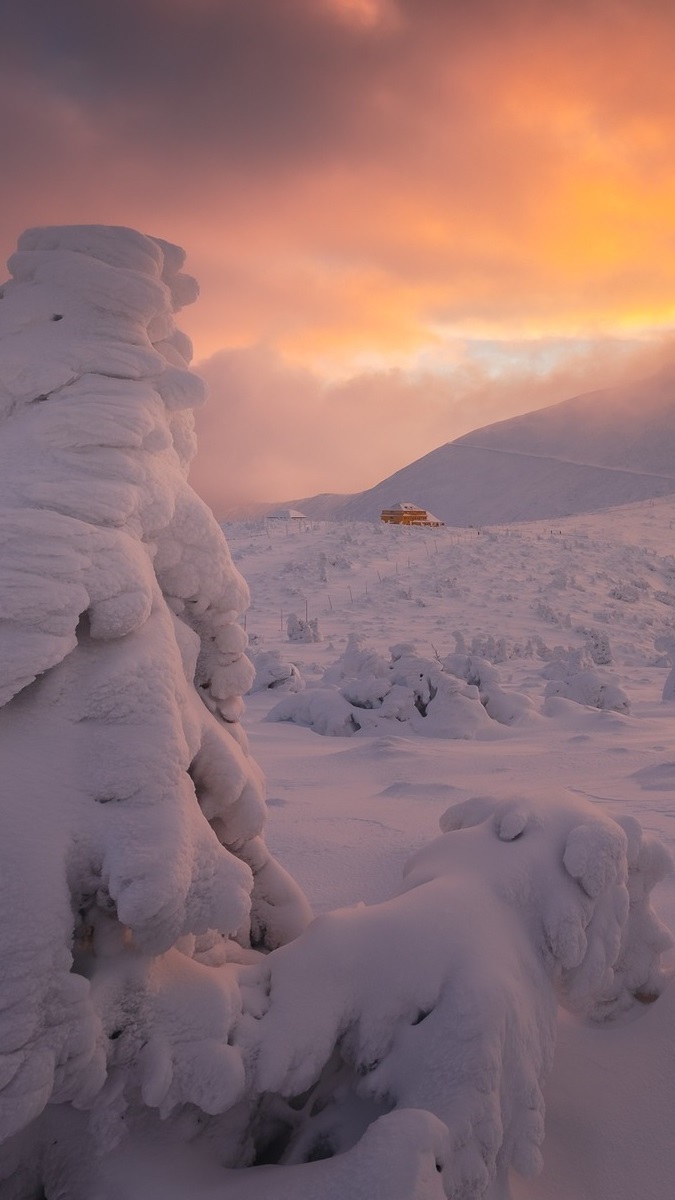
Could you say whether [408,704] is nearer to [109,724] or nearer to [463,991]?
[463,991]

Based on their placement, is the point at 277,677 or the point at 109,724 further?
the point at 277,677

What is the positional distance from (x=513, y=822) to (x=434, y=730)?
3.67 metres

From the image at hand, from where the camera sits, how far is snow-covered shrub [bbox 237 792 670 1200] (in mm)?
1327

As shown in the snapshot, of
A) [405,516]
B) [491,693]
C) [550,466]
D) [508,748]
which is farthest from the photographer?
[550,466]

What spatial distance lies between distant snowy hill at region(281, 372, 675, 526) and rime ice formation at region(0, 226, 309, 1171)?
44141 millimetres

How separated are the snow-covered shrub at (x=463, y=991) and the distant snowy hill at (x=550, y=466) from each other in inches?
1746


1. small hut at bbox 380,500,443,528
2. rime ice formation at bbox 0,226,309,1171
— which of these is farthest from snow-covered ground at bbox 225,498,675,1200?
small hut at bbox 380,500,443,528

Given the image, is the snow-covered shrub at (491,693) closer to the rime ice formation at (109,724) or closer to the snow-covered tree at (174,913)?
the snow-covered tree at (174,913)

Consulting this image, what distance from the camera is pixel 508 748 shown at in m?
4.81

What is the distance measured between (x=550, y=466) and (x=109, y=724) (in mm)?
58412

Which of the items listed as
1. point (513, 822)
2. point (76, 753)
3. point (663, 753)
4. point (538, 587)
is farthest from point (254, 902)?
point (538, 587)

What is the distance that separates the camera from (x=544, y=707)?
6.00 m

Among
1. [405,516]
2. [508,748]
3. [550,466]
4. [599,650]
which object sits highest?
[550,466]

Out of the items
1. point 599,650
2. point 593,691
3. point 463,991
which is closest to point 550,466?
point 599,650
